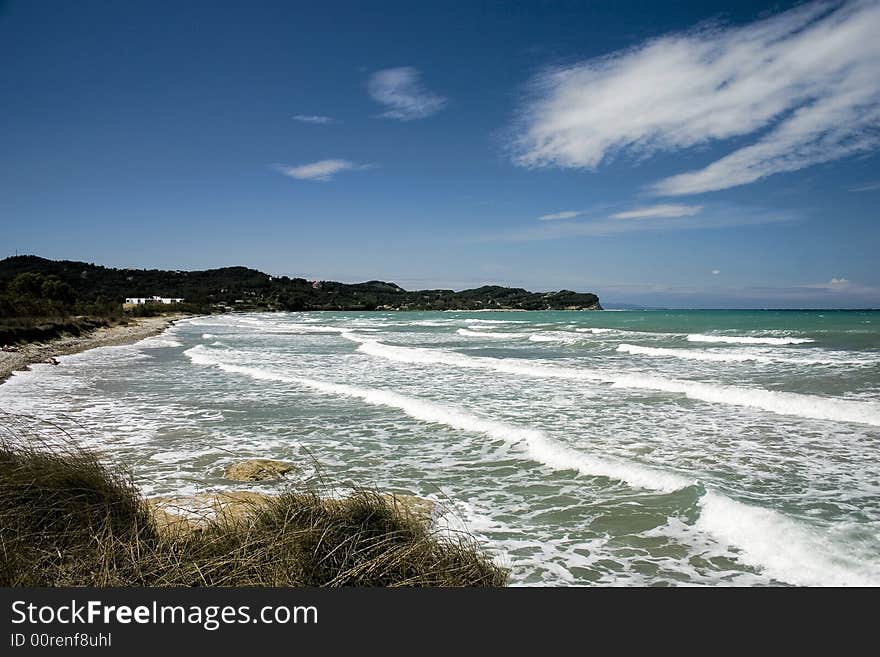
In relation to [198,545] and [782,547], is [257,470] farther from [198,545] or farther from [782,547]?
[782,547]

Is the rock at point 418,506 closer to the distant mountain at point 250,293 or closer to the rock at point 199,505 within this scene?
the rock at point 199,505

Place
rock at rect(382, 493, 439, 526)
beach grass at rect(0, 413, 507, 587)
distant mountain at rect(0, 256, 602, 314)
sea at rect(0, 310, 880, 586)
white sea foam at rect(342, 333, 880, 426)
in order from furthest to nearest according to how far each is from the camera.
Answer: distant mountain at rect(0, 256, 602, 314) < white sea foam at rect(342, 333, 880, 426) < rock at rect(382, 493, 439, 526) < sea at rect(0, 310, 880, 586) < beach grass at rect(0, 413, 507, 587)

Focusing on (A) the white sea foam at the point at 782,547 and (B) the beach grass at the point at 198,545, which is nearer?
(B) the beach grass at the point at 198,545

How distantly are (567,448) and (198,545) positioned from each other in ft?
22.3

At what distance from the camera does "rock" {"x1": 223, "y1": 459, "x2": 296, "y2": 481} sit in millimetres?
7625

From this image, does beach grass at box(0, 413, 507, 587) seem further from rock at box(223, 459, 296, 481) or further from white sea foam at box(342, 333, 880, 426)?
white sea foam at box(342, 333, 880, 426)

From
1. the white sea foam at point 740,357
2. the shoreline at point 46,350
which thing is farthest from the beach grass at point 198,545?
the white sea foam at point 740,357

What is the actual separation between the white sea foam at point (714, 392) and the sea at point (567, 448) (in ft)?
0.29

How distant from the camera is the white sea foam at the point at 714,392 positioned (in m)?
12.3

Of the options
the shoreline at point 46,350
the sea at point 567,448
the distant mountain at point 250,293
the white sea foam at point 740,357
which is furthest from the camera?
the distant mountain at point 250,293

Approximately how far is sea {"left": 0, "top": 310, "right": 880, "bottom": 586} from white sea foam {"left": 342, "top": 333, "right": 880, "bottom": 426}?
0.09m

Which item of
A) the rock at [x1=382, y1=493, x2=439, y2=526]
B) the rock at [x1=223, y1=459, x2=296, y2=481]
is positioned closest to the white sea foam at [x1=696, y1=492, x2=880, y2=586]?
the rock at [x1=382, y1=493, x2=439, y2=526]

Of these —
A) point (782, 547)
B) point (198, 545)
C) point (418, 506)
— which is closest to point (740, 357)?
point (782, 547)

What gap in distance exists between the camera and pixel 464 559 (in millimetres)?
4016
